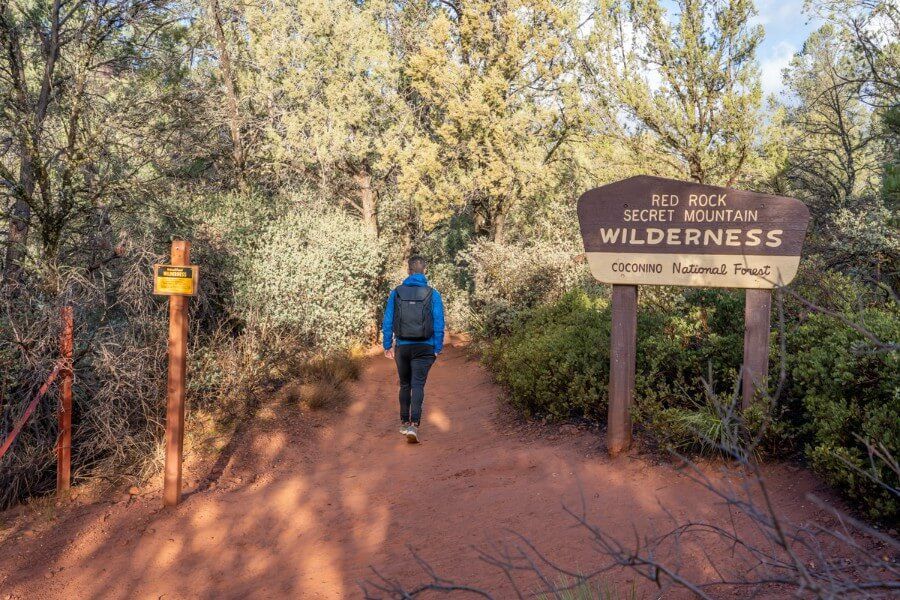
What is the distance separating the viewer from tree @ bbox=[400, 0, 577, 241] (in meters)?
16.0

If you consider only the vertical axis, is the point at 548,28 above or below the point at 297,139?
above

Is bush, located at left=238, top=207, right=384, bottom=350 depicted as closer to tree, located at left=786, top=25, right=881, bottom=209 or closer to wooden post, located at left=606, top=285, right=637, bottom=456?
wooden post, located at left=606, top=285, right=637, bottom=456

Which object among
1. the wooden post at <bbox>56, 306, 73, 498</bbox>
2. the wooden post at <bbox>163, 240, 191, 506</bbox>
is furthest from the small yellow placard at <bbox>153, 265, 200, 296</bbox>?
Answer: the wooden post at <bbox>56, 306, 73, 498</bbox>

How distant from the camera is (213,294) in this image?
10.4m

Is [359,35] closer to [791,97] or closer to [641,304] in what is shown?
[641,304]

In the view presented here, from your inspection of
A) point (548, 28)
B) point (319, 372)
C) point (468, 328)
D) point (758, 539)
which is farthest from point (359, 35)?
point (758, 539)

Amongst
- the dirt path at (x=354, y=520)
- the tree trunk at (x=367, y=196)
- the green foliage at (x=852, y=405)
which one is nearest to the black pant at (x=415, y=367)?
the dirt path at (x=354, y=520)

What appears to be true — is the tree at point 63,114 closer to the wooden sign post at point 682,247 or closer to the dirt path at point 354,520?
the dirt path at point 354,520

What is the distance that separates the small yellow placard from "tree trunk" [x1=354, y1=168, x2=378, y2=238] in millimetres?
11721

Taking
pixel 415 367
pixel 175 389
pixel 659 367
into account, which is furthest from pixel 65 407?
pixel 659 367

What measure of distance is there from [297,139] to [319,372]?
6.50m

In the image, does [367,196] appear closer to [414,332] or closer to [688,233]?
[414,332]

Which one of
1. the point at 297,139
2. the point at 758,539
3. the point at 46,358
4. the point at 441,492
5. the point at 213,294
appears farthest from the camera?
the point at 297,139

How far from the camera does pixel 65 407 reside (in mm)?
6516
